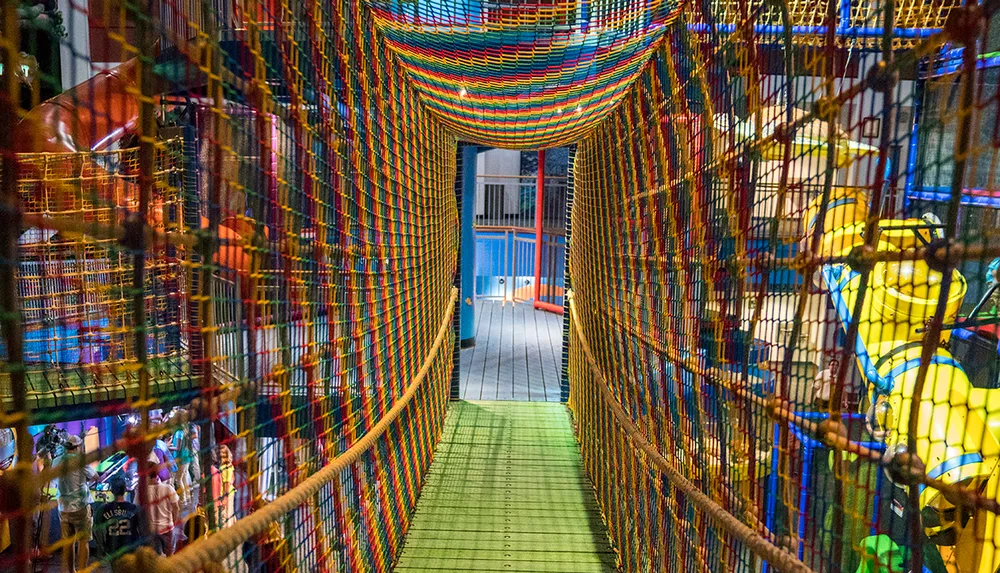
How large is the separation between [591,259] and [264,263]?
2477 mm

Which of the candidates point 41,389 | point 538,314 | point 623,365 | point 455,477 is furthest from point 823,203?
point 538,314

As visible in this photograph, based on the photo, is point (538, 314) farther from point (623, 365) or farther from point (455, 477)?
point (623, 365)

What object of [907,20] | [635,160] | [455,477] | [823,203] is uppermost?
[907,20]

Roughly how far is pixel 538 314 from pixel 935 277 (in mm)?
7318

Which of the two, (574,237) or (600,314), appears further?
(574,237)

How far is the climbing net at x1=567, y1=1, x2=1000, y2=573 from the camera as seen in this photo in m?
1.13

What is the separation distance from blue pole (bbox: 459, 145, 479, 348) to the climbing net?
369 cm

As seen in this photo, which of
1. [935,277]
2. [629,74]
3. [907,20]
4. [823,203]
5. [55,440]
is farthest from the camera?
[55,440]

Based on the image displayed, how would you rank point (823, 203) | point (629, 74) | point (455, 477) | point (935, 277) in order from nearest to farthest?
point (823, 203)
point (629, 74)
point (935, 277)
point (455, 477)

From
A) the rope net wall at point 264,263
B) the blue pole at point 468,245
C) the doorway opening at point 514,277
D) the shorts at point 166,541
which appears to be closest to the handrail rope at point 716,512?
the rope net wall at point 264,263

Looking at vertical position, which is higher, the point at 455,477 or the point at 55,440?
the point at 455,477

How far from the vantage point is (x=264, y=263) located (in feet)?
4.84

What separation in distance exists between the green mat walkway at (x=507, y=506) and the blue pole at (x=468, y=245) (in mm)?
2648

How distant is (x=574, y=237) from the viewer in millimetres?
4613
